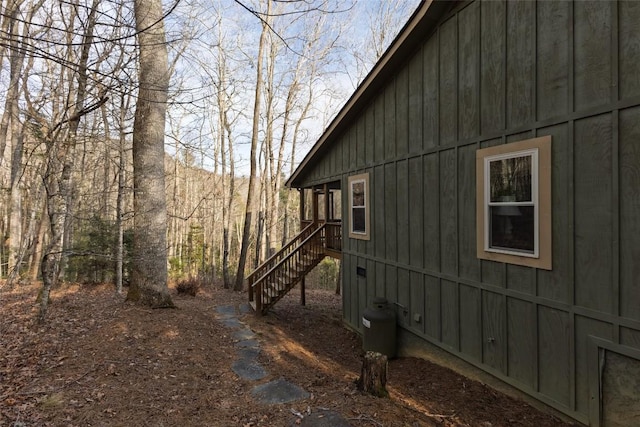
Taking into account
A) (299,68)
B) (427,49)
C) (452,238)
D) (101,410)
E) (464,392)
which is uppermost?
(299,68)

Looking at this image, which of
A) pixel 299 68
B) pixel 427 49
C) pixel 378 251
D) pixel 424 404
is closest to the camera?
pixel 424 404

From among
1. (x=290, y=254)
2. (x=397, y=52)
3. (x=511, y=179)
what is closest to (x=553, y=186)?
(x=511, y=179)

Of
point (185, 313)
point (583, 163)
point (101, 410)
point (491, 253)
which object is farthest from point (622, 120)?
point (185, 313)

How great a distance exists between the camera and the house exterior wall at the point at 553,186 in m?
3.10

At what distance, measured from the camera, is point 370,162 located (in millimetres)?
7566

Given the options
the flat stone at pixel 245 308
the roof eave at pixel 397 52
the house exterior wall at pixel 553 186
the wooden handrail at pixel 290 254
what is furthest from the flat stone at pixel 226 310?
the roof eave at pixel 397 52

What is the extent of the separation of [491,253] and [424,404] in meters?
2.11

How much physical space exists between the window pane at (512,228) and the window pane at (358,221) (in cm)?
369

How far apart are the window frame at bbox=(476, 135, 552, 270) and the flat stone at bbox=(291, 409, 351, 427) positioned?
275cm

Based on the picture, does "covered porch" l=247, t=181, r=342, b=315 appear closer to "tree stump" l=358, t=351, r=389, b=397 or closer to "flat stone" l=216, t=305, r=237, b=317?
"flat stone" l=216, t=305, r=237, b=317

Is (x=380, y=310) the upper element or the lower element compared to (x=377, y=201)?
lower

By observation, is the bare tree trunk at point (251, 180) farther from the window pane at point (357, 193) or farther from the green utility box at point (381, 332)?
the green utility box at point (381, 332)

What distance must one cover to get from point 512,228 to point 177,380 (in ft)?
15.5

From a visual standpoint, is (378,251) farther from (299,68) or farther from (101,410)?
(299,68)
